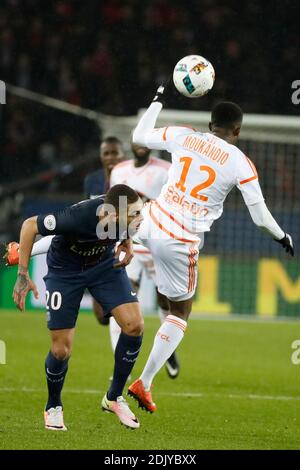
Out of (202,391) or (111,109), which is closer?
(202,391)

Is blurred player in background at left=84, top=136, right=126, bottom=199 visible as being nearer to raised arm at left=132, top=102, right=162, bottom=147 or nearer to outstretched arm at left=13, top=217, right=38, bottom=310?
raised arm at left=132, top=102, right=162, bottom=147

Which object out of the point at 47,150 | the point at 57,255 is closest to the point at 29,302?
the point at 47,150

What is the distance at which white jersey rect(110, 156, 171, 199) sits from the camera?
10.6m

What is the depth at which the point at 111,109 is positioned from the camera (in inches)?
828

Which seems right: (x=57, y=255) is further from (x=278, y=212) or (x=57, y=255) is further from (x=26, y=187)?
(x=26, y=187)

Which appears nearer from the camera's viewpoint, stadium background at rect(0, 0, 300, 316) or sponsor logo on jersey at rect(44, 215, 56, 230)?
sponsor logo on jersey at rect(44, 215, 56, 230)

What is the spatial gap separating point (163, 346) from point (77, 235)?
115 cm

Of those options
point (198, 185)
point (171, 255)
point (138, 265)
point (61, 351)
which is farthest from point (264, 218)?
point (138, 265)

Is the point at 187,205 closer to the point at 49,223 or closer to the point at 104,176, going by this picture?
the point at 49,223

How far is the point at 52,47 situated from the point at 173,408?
14413mm

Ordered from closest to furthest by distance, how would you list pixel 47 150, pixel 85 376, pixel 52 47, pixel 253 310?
pixel 85 376
pixel 253 310
pixel 47 150
pixel 52 47

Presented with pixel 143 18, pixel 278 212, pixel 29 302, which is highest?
pixel 143 18

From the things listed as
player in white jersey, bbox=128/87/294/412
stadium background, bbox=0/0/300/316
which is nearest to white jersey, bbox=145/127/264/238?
player in white jersey, bbox=128/87/294/412

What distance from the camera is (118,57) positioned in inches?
851
